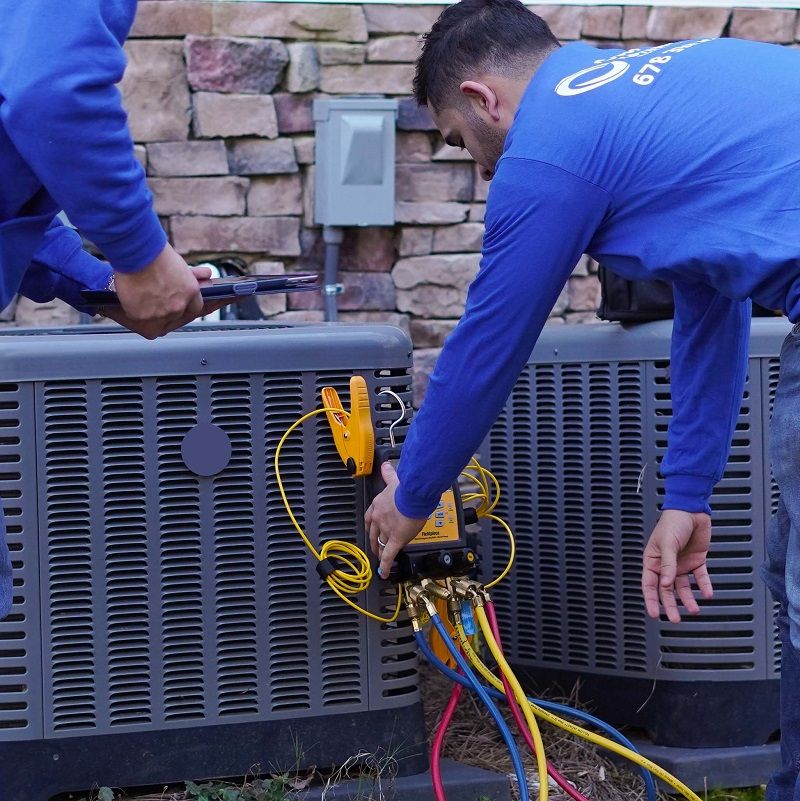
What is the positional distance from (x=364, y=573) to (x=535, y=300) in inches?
27.0

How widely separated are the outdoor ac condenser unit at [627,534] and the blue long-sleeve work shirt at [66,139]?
3.85 feet

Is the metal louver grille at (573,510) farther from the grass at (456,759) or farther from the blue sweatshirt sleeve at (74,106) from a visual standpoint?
the blue sweatshirt sleeve at (74,106)

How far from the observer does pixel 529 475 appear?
8.38ft

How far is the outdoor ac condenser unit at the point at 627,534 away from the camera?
2346mm

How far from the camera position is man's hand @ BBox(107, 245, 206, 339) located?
5.10 feet

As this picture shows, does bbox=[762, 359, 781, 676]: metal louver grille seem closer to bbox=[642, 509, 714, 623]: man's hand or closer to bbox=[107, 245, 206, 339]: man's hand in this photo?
bbox=[642, 509, 714, 623]: man's hand

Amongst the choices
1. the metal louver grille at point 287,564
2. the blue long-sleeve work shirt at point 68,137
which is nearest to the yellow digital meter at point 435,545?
the metal louver grille at point 287,564

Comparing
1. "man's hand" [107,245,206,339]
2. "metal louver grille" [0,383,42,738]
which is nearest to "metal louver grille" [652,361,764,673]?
"man's hand" [107,245,206,339]

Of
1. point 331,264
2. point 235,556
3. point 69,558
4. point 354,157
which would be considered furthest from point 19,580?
point 354,157

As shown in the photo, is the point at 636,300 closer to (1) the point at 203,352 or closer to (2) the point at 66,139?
(1) the point at 203,352

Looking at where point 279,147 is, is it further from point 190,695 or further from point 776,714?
point 776,714

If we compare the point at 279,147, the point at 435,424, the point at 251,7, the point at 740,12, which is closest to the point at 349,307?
the point at 279,147

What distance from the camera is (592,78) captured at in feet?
5.50

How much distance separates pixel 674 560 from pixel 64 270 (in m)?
1.15
